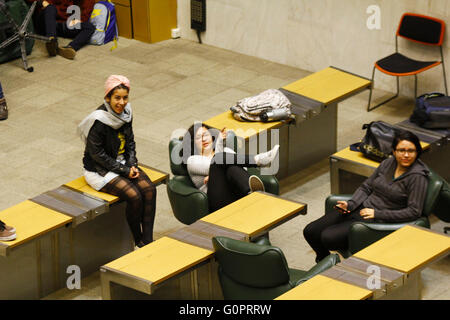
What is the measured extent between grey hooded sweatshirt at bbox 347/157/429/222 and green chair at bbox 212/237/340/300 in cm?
81

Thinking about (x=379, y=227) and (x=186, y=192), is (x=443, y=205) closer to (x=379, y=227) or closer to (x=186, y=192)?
(x=379, y=227)

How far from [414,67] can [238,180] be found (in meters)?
3.43

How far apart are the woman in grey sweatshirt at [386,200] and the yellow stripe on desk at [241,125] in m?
1.30

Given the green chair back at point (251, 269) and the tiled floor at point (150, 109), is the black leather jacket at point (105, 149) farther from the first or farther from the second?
the green chair back at point (251, 269)

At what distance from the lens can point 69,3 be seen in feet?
38.9

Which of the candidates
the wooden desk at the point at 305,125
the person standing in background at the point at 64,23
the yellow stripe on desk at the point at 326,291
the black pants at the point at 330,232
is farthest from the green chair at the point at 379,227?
the person standing in background at the point at 64,23

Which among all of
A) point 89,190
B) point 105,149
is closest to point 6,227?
point 89,190

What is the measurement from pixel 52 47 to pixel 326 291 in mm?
7073

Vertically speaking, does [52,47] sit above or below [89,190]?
below

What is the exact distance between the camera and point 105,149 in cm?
700

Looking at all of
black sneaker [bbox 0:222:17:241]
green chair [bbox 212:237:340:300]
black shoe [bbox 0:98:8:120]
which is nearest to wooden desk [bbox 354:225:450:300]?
green chair [bbox 212:237:340:300]

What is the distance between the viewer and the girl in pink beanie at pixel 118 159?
686 centimetres

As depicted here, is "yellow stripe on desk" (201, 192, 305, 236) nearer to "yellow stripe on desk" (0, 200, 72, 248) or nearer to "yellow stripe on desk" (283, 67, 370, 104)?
"yellow stripe on desk" (0, 200, 72, 248)

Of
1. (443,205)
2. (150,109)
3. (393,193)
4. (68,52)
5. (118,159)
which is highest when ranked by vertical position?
(118,159)
